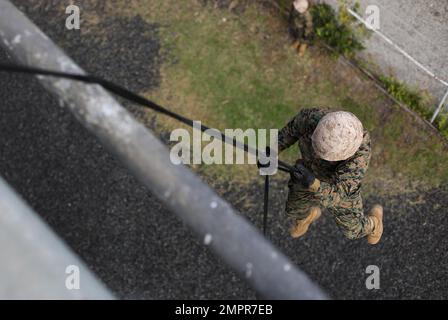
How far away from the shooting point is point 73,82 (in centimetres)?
159

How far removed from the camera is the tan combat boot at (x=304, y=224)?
212 inches

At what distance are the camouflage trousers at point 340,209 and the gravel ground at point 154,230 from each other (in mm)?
1096

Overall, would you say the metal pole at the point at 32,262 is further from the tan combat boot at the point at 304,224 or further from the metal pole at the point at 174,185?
the tan combat boot at the point at 304,224

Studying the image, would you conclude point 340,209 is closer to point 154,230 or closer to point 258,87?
point 154,230

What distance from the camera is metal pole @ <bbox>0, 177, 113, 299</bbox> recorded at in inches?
55.8

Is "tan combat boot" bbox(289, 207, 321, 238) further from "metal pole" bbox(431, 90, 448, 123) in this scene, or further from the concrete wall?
the concrete wall

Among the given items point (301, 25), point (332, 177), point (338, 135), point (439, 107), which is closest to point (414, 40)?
point (439, 107)

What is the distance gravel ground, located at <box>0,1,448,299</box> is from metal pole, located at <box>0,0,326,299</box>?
4554 millimetres

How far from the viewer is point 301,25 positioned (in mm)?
6516

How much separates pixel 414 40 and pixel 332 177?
8.65ft

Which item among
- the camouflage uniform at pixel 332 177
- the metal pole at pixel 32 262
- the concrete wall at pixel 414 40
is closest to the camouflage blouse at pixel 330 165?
the camouflage uniform at pixel 332 177

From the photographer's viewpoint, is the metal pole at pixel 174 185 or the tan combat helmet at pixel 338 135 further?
the tan combat helmet at pixel 338 135
